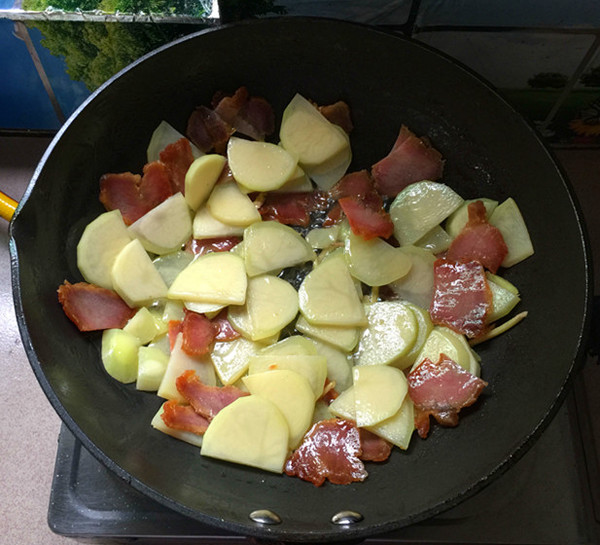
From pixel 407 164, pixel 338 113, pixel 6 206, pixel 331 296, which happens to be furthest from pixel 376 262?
pixel 6 206

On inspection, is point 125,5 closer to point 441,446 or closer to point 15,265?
point 15,265

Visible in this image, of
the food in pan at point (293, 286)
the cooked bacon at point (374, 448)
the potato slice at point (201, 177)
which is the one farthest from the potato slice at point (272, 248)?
the cooked bacon at point (374, 448)

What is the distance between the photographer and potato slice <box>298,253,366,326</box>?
1.10 m

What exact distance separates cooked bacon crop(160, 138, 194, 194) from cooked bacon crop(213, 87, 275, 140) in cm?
10

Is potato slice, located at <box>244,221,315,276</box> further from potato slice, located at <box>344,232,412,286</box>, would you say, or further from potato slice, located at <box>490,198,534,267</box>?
potato slice, located at <box>490,198,534,267</box>

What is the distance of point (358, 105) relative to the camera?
1211 mm

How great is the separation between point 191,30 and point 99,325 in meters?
0.56

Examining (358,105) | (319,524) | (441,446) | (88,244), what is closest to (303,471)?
(319,524)

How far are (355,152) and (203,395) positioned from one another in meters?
0.57

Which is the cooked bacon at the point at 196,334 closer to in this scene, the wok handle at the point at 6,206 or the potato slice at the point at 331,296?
the potato slice at the point at 331,296

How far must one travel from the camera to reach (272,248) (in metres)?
1.14

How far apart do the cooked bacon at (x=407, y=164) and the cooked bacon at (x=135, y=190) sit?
41 cm

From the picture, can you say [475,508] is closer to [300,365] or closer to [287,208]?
[300,365]

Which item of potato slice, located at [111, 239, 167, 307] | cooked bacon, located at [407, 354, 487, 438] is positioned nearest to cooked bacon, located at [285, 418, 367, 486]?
cooked bacon, located at [407, 354, 487, 438]
